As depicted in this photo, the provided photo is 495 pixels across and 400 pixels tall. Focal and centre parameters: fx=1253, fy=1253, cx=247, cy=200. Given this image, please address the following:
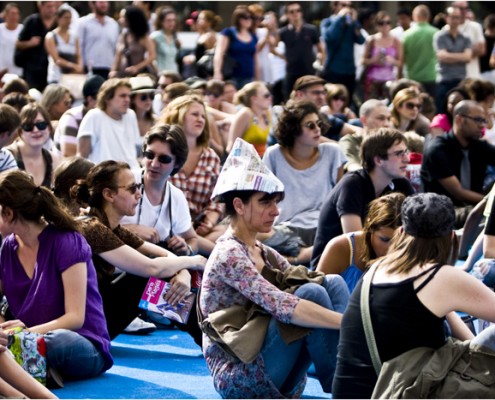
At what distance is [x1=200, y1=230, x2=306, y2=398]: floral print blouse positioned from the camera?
5.35m

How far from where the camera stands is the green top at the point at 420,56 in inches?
629

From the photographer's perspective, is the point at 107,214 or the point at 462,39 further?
the point at 462,39

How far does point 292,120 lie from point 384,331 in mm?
4725

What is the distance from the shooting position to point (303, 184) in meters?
9.35

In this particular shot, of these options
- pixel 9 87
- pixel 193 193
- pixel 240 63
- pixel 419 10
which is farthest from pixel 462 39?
pixel 193 193

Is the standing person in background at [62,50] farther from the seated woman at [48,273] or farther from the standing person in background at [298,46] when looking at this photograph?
the seated woman at [48,273]

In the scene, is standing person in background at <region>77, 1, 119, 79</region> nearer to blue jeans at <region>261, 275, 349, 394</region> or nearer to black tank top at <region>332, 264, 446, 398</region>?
blue jeans at <region>261, 275, 349, 394</region>

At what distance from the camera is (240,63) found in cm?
1516

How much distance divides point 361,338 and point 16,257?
2.04 m

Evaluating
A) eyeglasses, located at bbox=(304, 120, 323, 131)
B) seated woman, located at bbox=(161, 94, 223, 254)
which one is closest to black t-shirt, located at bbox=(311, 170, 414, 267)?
eyeglasses, located at bbox=(304, 120, 323, 131)

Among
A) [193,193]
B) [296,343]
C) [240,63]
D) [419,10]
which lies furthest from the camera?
[419,10]

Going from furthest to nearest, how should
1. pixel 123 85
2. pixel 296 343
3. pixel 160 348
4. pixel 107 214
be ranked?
pixel 123 85 < pixel 160 348 < pixel 107 214 < pixel 296 343

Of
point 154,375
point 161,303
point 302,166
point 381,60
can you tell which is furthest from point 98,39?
point 154,375

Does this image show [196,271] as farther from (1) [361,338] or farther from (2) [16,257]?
(1) [361,338]
